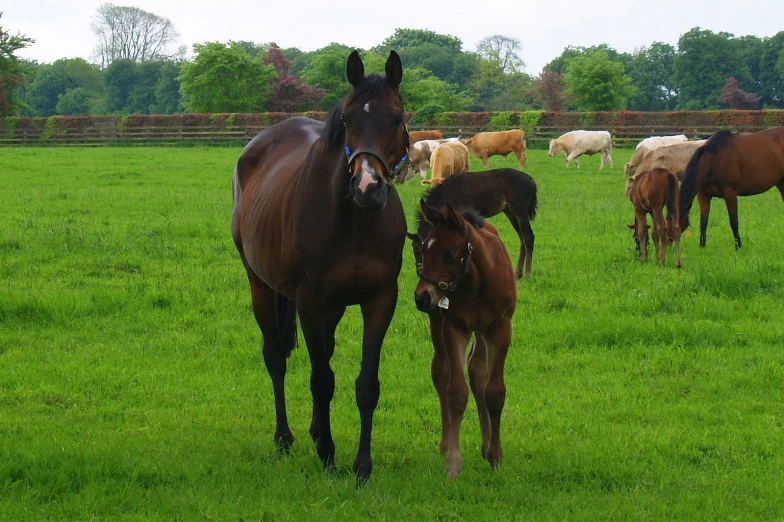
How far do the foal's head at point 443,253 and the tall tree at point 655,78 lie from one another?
8110cm

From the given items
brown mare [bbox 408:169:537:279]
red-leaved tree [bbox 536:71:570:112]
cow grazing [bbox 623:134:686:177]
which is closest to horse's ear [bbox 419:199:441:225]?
brown mare [bbox 408:169:537:279]

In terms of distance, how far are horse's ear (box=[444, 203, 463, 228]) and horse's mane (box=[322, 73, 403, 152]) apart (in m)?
0.65

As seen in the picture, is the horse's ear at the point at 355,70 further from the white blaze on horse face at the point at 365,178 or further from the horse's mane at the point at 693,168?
the horse's mane at the point at 693,168

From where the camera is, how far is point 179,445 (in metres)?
5.16

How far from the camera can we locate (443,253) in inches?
185

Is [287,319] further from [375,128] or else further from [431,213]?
[375,128]

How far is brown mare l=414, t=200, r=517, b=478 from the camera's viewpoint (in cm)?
471

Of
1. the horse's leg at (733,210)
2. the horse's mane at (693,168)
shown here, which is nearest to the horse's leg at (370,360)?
the horse's mane at (693,168)

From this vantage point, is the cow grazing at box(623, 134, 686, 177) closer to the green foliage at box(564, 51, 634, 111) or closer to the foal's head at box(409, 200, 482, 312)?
the foal's head at box(409, 200, 482, 312)

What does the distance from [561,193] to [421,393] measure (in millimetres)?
14082

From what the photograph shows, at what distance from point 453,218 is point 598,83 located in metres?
51.6

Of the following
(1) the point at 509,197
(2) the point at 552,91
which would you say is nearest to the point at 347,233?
(1) the point at 509,197

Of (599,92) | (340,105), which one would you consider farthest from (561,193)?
(599,92)

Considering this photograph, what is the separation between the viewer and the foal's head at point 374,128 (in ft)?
13.8
